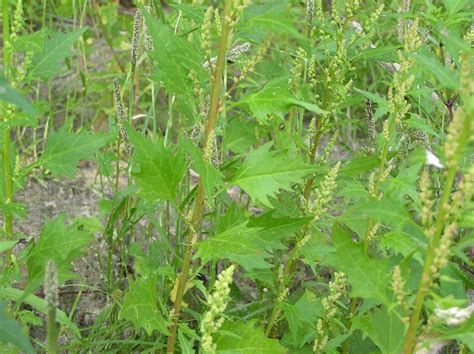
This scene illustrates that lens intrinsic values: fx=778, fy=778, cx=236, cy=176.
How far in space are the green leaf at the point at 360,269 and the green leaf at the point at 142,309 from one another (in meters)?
0.47

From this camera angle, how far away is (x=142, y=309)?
190cm

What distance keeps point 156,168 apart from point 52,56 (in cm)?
52

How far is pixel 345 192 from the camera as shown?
203 cm

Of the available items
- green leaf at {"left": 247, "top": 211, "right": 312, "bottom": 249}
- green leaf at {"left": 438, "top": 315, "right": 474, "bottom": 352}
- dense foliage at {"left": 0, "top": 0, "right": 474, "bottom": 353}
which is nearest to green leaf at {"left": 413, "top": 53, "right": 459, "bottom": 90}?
dense foliage at {"left": 0, "top": 0, "right": 474, "bottom": 353}

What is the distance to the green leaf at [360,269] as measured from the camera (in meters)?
1.66

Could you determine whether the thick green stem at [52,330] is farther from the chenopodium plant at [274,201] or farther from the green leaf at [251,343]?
the green leaf at [251,343]

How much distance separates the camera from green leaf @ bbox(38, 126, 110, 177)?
212 centimetres

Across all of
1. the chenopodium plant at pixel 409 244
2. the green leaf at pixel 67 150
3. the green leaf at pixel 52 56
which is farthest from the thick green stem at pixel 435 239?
the green leaf at pixel 52 56

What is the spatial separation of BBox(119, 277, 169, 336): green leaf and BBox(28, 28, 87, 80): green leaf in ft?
2.03

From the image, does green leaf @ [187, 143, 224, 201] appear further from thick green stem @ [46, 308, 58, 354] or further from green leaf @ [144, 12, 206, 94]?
thick green stem @ [46, 308, 58, 354]

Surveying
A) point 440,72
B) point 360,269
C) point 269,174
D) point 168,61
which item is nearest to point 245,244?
point 269,174

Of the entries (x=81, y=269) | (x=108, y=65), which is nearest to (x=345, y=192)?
(x=81, y=269)

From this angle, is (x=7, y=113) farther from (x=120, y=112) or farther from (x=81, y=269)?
(x=81, y=269)

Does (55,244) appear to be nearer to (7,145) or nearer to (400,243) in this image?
(7,145)
